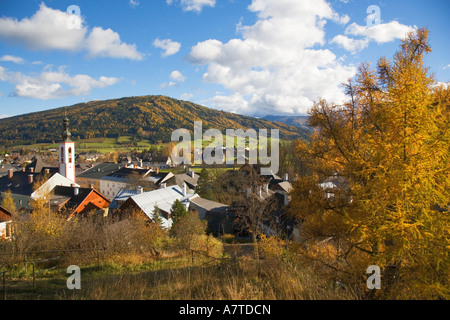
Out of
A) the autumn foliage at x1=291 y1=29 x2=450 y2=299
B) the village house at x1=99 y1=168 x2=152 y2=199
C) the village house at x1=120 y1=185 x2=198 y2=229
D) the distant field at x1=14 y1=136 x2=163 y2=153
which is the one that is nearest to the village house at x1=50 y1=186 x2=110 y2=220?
the village house at x1=120 y1=185 x2=198 y2=229

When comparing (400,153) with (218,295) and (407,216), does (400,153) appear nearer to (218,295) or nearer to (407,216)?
(407,216)

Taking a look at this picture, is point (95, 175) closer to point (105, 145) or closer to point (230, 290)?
point (230, 290)

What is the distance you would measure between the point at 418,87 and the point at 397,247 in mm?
3840

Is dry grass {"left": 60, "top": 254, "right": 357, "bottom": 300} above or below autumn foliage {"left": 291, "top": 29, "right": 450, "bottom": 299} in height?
below

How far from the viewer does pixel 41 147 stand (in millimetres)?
146250

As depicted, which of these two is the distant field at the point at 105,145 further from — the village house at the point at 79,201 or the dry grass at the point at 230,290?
the dry grass at the point at 230,290

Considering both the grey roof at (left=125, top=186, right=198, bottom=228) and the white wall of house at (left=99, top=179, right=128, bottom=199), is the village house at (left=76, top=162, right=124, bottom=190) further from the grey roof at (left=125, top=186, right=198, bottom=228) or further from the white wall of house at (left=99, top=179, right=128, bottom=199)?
the grey roof at (left=125, top=186, right=198, bottom=228)

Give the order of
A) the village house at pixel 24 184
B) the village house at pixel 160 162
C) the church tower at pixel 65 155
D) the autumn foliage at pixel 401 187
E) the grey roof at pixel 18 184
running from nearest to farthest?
1. the autumn foliage at pixel 401 187
2. the village house at pixel 24 184
3. the grey roof at pixel 18 184
4. the church tower at pixel 65 155
5. the village house at pixel 160 162

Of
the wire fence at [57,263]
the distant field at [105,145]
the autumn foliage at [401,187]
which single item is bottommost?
the wire fence at [57,263]

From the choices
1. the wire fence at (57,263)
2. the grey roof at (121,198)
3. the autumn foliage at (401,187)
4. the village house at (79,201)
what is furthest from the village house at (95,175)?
the autumn foliage at (401,187)

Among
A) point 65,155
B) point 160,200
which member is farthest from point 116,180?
point 160,200

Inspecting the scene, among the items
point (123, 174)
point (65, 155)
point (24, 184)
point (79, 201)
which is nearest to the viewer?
point (79, 201)
